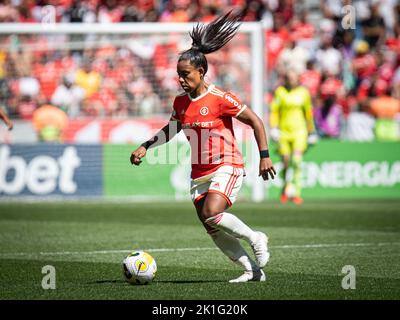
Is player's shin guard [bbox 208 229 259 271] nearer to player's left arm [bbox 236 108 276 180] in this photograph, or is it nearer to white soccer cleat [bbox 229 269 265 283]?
white soccer cleat [bbox 229 269 265 283]

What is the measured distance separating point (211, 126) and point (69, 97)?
41.5 feet

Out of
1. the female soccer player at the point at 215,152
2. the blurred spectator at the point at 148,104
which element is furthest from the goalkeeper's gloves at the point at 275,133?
the female soccer player at the point at 215,152

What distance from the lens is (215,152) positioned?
335 inches

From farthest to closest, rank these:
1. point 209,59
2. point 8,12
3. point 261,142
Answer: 1. point 8,12
2. point 209,59
3. point 261,142

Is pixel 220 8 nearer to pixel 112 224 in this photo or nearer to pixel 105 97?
pixel 105 97

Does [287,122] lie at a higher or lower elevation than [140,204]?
higher

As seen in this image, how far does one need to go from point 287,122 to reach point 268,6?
7.58m

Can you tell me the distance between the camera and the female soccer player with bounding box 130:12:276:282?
828 cm

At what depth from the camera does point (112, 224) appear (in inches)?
566

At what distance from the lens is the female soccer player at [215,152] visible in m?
8.28

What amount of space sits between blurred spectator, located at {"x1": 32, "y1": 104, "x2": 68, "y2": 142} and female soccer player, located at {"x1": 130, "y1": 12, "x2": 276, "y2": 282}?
39.4ft

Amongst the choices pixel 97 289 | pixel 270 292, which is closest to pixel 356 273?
pixel 270 292

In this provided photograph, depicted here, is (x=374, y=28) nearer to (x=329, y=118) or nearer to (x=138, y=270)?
(x=329, y=118)

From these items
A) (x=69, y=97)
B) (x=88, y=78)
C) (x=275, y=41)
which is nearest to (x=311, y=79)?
(x=275, y=41)
